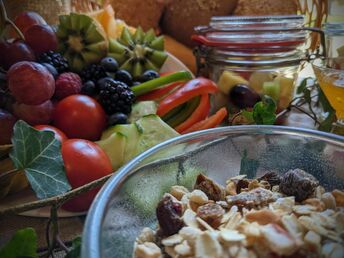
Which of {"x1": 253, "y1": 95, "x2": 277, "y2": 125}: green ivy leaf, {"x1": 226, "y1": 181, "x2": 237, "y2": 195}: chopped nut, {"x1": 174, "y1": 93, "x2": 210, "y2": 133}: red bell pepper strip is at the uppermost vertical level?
{"x1": 226, "y1": 181, "x2": 237, "y2": 195}: chopped nut

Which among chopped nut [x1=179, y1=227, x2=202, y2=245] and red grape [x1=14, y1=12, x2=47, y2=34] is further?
red grape [x1=14, y1=12, x2=47, y2=34]

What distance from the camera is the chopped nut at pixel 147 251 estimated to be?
284 mm

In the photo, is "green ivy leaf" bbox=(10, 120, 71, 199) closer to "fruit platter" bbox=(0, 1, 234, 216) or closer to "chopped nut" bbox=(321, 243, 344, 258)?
"fruit platter" bbox=(0, 1, 234, 216)

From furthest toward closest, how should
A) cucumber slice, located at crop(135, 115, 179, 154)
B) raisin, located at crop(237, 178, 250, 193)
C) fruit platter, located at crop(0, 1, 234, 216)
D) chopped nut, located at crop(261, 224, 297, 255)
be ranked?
cucumber slice, located at crop(135, 115, 179, 154)
fruit platter, located at crop(0, 1, 234, 216)
raisin, located at crop(237, 178, 250, 193)
chopped nut, located at crop(261, 224, 297, 255)

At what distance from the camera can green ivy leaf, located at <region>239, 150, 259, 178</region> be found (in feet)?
1.27

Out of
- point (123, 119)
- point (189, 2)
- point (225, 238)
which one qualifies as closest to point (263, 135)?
point (225, 238)

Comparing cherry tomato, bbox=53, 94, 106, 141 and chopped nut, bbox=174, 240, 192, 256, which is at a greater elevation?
chopped nut, bbox=174, 240, 192, 256

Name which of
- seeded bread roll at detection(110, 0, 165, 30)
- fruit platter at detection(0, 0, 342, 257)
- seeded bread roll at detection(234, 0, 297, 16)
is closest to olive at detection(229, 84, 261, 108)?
fruit platter at detection(0, 0, 342, 257)

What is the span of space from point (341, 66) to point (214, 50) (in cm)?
21

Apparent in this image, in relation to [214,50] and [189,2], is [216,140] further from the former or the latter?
[189,2]

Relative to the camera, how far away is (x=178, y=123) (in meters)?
0.69

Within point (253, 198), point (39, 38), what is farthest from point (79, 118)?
point (253, 198)

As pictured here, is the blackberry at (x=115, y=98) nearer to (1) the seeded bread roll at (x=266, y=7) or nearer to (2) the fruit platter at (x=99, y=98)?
(2) the fruit platter at (x=99, y=98)

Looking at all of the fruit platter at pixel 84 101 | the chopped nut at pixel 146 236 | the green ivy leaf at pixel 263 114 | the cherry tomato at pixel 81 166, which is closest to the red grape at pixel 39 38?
the fruit platter at pixel 84 101
